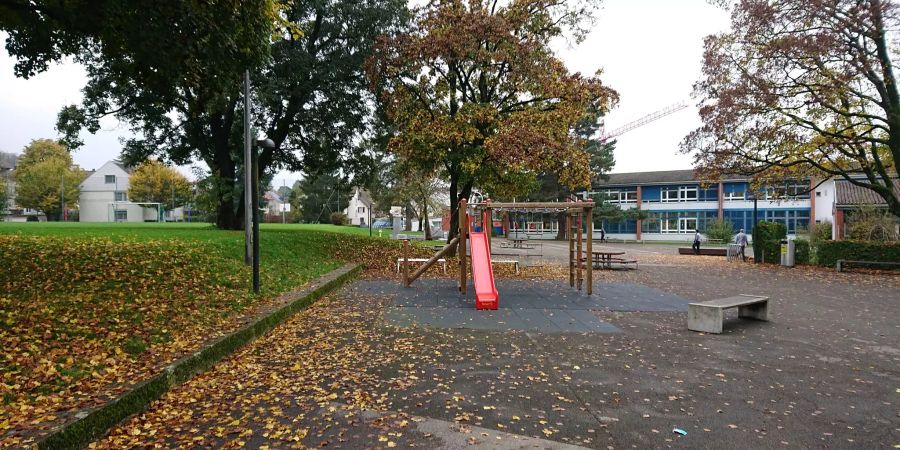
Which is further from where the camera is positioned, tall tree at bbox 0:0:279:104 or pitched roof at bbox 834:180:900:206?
pitched roof at bbox 834:180:900:206

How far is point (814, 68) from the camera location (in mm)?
17922

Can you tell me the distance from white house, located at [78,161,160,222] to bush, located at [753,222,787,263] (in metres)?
65.6

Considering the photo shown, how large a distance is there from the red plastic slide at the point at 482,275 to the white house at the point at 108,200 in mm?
64026

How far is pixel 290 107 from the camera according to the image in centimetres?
1928

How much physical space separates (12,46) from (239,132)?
12750mm

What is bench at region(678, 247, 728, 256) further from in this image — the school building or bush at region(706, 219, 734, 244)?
the school building

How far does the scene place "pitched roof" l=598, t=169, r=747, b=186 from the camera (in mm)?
53463

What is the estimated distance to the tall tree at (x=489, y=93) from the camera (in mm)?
15625

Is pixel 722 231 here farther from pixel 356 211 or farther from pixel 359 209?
pixel 359 209

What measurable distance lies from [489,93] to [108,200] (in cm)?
6512

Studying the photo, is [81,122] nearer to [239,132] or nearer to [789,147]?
[239,132]

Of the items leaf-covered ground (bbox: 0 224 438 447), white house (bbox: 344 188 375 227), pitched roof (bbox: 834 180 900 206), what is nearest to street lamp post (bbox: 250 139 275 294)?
leaf-covered ground (bbox: 0 224 438 447)

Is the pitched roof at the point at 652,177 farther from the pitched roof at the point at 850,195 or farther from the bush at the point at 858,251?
the bush at the point at 858,251

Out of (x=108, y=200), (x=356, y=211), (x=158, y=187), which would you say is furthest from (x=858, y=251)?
(x=356, y=211)
